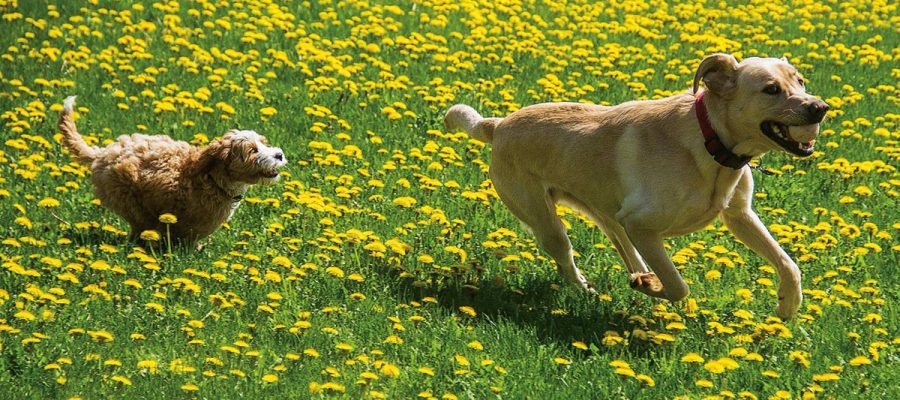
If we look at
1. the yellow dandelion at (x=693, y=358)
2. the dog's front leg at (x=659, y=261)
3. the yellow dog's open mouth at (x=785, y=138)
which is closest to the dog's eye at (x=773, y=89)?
the yellow dog's open mouth at (x=785, y=138)

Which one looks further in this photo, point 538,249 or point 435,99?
point 435,99

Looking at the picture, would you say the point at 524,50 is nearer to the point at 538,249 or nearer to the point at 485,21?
the point at 485,21

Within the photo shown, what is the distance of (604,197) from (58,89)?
5129 millimetres

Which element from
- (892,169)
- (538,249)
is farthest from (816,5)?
Answer: (538,249)

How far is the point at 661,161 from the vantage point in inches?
241

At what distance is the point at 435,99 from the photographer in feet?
31.1

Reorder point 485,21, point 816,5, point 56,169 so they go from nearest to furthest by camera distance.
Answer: point 56,169
point 485,21
point 816,5

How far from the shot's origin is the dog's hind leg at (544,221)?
6730 millimetres

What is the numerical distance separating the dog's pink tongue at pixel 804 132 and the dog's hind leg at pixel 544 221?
1.46 meters

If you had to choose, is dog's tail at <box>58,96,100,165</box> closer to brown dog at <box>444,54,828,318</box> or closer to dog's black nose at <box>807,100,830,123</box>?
brown dog at <box>444,54,828,318</box>

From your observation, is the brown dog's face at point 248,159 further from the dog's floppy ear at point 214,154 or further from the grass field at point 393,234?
the grass field at point 393,234

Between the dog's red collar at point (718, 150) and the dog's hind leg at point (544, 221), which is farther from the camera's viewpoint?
the dog's hind leg at point (544, 221)

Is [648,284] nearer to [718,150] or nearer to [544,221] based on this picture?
[544,221]

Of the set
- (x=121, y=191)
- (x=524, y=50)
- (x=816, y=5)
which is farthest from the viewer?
(x=816, y=5)
